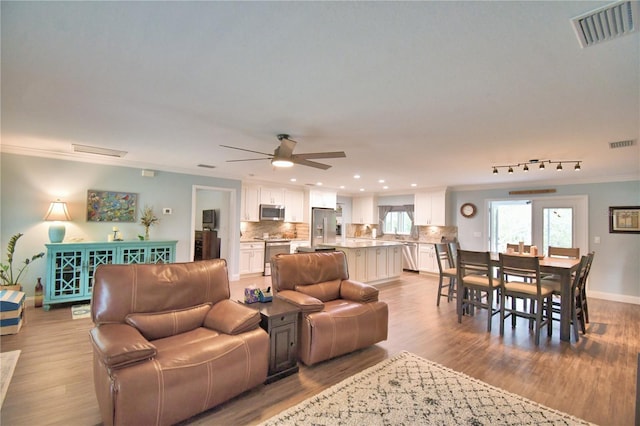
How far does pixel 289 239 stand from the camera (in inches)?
330

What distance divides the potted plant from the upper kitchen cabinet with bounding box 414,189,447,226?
27.1 feet

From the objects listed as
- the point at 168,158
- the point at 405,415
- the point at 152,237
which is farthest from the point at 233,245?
the point at 405,415

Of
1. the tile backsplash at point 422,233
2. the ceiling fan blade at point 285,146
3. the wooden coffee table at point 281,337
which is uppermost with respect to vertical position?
the ceiling fan blade at point 285,146

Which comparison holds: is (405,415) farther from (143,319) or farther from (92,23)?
(92,23)

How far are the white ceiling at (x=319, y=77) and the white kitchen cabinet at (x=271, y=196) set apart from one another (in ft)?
12.2

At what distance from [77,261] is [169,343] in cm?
355

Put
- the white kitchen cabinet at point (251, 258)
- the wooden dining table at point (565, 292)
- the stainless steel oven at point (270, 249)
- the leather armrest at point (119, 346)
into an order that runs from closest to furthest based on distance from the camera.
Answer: the leather armrest at point (119, 346) → the wooden dining table at point (565, 292) → the white kitchen cabinet at point (251, 258) → the stainless steel oven at point (270, 249)

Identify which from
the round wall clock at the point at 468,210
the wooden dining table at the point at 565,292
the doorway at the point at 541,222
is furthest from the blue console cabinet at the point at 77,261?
the doorway at the point at 541,222

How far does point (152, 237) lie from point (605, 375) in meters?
6.64

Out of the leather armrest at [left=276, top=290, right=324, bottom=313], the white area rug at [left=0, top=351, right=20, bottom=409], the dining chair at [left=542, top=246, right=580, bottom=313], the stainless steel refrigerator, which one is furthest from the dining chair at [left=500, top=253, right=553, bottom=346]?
the stainless steel refrigerator

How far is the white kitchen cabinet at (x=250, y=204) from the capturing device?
24.5 ft

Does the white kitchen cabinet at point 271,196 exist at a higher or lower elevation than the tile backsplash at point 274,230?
higher

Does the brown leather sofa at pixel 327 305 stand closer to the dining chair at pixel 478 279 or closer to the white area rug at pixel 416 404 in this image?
the white area rug at pixel 416 404

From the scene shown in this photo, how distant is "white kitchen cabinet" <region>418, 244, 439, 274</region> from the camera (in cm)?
812
